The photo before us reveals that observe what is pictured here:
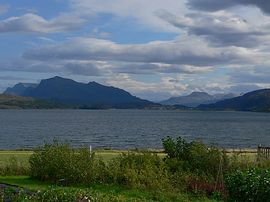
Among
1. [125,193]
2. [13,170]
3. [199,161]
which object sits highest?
[199,161]

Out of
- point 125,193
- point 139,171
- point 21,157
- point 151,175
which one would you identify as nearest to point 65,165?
point 139,171

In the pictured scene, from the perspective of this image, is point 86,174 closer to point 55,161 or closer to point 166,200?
point 55,161

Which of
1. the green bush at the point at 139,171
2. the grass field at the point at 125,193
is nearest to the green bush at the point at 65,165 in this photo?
the grass field at the point at 125,193

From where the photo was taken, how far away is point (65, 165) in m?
18.9

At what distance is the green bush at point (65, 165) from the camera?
1870 centimetres

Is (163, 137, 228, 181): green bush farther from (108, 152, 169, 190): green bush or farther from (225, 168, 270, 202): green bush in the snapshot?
(225, 168, 270, 202): green bush

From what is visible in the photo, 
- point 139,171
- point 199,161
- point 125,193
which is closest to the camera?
point 125,193

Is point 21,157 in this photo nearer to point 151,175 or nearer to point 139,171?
point 139,171

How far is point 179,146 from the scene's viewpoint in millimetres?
21734

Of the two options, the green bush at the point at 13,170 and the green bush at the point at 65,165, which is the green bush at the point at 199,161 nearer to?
the green bush at the point at 65,165

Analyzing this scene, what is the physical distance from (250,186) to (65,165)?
23.9 feet

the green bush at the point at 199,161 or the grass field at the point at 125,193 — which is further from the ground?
the green bush at the point at 199,161

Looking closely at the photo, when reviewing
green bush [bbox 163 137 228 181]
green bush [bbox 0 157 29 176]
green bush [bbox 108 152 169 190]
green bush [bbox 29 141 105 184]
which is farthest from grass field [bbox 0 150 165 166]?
green bush [bbox 108 152 169 190]

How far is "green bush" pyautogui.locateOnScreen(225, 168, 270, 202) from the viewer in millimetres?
14719
